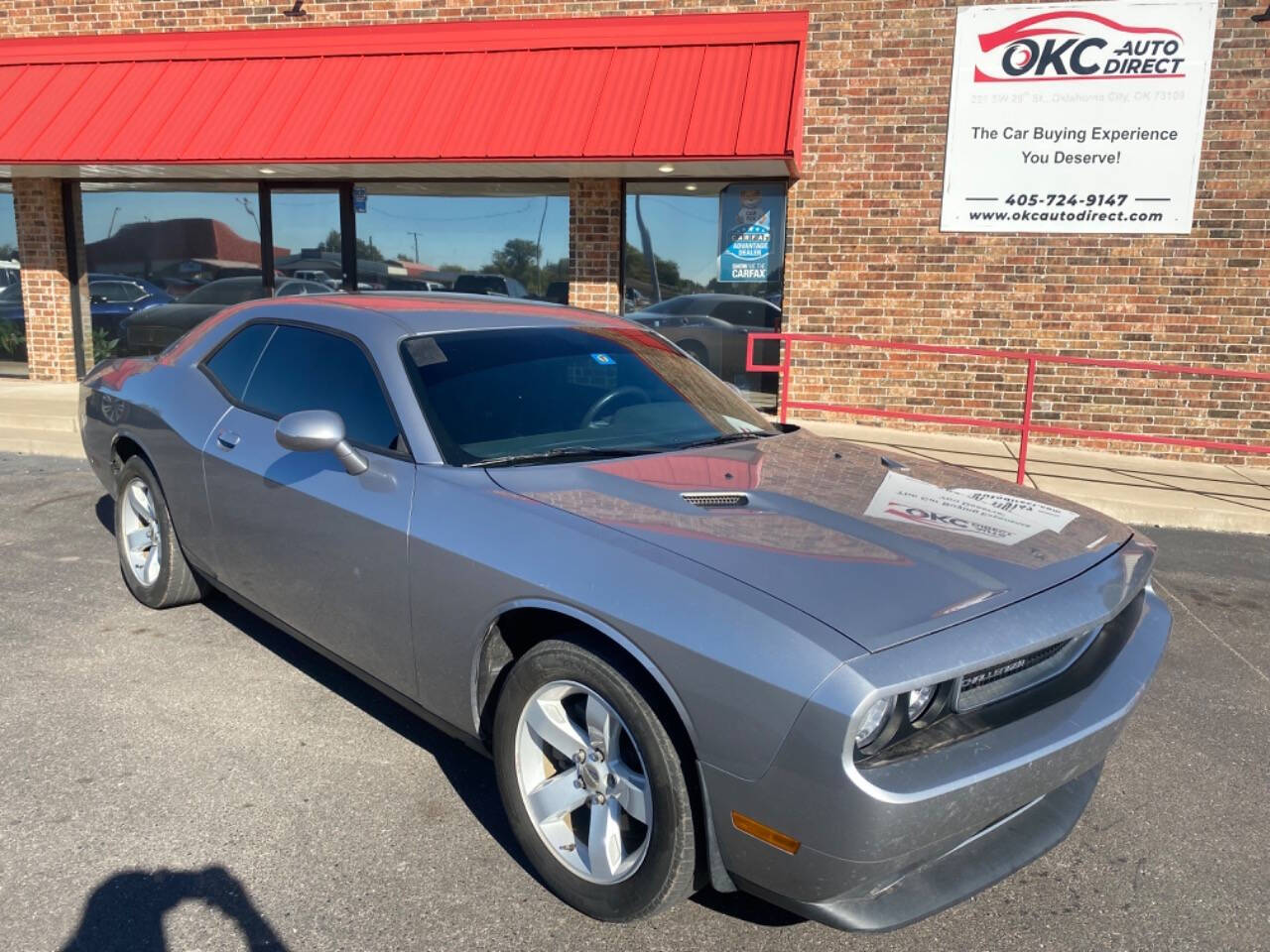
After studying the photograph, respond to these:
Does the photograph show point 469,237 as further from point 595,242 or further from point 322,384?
point 322,384

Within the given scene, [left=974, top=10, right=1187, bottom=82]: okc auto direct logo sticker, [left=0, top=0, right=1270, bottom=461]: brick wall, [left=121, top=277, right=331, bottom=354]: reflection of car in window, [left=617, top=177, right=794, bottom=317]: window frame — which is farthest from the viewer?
[left=121, top=277, right=331, bottom=354]: reflection of car in window

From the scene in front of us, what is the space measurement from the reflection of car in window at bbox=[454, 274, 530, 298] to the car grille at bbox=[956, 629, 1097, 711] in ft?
29.5

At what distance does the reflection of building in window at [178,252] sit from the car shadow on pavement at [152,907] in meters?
10.3

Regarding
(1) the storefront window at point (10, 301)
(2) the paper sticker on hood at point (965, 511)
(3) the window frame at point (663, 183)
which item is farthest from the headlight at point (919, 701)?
(1) the storefront window at point (10, 301)

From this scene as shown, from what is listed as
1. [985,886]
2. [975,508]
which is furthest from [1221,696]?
[985,886]

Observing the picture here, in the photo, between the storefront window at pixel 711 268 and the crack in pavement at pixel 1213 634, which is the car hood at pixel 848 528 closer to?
the crack in pavement at pixel 1213 634

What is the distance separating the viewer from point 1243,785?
3475 millimetres

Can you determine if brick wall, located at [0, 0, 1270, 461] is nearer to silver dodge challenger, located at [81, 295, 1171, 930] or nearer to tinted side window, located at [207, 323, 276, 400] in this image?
silver dodge challenger, located at [81, 295, 1171, 930]

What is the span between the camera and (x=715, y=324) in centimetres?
1063

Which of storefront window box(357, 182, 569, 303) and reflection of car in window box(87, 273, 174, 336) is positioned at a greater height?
storefront window box(357, 182, 569, 303)

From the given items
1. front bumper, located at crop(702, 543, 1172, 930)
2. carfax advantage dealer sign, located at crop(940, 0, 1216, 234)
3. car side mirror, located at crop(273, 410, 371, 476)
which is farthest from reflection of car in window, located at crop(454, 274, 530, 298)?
front bumper, located at crop(702, 543, 1172, 930)

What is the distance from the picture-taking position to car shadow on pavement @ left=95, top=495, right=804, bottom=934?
273 centimetres

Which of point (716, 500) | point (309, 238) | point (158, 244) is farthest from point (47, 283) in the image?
point (716, 500)

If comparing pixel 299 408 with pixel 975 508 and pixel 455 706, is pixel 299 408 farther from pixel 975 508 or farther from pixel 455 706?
pixel 975 508
